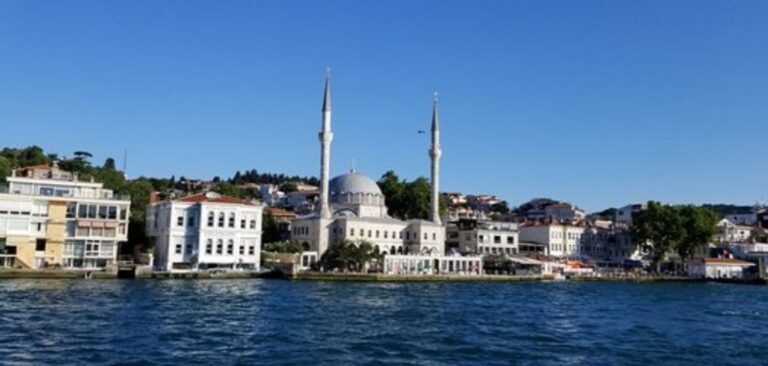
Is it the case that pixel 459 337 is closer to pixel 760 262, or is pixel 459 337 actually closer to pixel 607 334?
pixel 607 334

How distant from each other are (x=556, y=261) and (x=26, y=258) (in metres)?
47.6

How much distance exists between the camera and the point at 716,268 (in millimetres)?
78062

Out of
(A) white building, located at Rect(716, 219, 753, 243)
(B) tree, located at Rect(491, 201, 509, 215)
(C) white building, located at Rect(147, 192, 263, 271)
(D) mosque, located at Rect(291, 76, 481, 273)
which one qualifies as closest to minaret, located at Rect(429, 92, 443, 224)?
(D) mosque, located at Rect(291, 76, 481, 273)

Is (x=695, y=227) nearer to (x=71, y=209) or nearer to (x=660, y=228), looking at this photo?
(x=660, y=228)

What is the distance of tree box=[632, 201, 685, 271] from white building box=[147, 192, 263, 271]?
4196 cm

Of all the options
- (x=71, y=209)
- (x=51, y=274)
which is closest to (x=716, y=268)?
(x=71, y=209)

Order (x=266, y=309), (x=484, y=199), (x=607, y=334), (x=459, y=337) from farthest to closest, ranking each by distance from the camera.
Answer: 1. (x=484, y=199)
2. (x=266, y=309)
3. (x=607, y=334)
4. (x=459, y=337)

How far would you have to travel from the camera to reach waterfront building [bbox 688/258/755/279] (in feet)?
253

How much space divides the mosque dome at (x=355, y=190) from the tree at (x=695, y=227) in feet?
102

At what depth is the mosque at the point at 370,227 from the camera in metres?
66.1

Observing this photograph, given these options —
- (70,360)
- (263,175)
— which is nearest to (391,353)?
(70,360)

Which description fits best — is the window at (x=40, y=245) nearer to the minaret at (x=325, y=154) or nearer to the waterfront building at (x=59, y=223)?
the waterfront building at (x=59, y=223)

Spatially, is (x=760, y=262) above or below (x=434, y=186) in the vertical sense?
below

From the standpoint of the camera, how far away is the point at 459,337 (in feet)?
74.6
